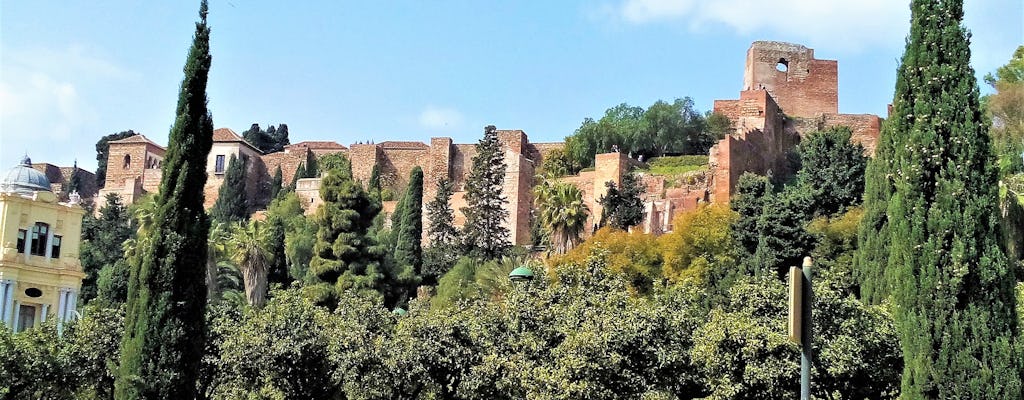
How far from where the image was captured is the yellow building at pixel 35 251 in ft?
117

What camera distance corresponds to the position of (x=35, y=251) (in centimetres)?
3722

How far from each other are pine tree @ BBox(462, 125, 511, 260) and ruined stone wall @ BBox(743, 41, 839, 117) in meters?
14.7

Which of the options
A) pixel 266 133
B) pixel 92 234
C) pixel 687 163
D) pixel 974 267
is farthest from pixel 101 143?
pixel 974 267

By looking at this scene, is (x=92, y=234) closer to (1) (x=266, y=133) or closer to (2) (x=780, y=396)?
(2) (x=780, y=396)

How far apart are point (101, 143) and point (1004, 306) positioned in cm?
9012

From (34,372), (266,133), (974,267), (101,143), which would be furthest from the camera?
(266,133)

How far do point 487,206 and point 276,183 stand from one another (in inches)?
1188

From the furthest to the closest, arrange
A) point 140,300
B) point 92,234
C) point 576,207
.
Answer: point 92,234, point 576,207, point 140,300

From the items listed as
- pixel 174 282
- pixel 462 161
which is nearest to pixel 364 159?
pixel 462 161

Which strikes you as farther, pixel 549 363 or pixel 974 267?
pixel 549 363

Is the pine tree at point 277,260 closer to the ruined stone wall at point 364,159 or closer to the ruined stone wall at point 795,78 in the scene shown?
the ruined stone wall at point 795,78

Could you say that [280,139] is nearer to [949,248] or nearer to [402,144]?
[402,144]

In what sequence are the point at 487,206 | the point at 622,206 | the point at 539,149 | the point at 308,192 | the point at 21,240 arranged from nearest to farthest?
the point at 21,240 → the point at 622,206 → the point at 487,206 → the point at 539,149 → the point at 308,192

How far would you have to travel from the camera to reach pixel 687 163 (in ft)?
193
